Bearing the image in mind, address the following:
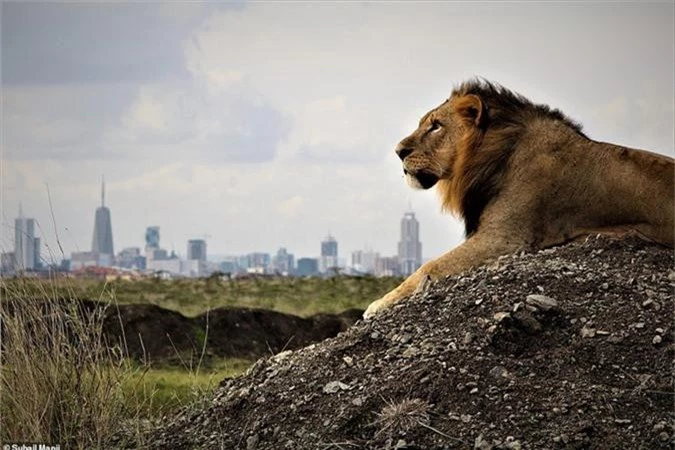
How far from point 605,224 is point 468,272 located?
0.97 meters

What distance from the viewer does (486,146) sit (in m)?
8.55

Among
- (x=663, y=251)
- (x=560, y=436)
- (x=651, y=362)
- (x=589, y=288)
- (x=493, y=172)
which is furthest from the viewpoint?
(x=493, y=172)

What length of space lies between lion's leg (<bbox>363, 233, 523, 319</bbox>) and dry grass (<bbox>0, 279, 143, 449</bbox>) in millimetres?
1723

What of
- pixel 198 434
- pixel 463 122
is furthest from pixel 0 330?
pixel 463 122

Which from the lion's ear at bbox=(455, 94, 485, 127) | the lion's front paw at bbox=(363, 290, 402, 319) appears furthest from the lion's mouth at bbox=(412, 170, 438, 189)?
the lion's front paw at bbox=(363, 290, 402, 319)

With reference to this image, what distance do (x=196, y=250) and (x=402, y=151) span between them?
3203 inches

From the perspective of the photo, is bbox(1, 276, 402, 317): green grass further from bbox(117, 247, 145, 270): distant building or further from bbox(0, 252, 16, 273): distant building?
bbox(117, 247, 145, 270): distant building

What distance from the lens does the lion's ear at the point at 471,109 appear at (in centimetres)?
866

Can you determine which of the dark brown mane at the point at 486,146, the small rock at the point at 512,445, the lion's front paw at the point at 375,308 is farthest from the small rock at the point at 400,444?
the dark brown mane at the point at 486,146

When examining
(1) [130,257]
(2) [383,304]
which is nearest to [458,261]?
(2) [383,304]

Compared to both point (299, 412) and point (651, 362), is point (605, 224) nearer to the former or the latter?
point (651, 362)

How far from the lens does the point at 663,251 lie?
25.6 feet

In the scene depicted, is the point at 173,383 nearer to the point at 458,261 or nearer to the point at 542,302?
the point at 458,261

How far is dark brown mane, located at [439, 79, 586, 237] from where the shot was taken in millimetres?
8453
